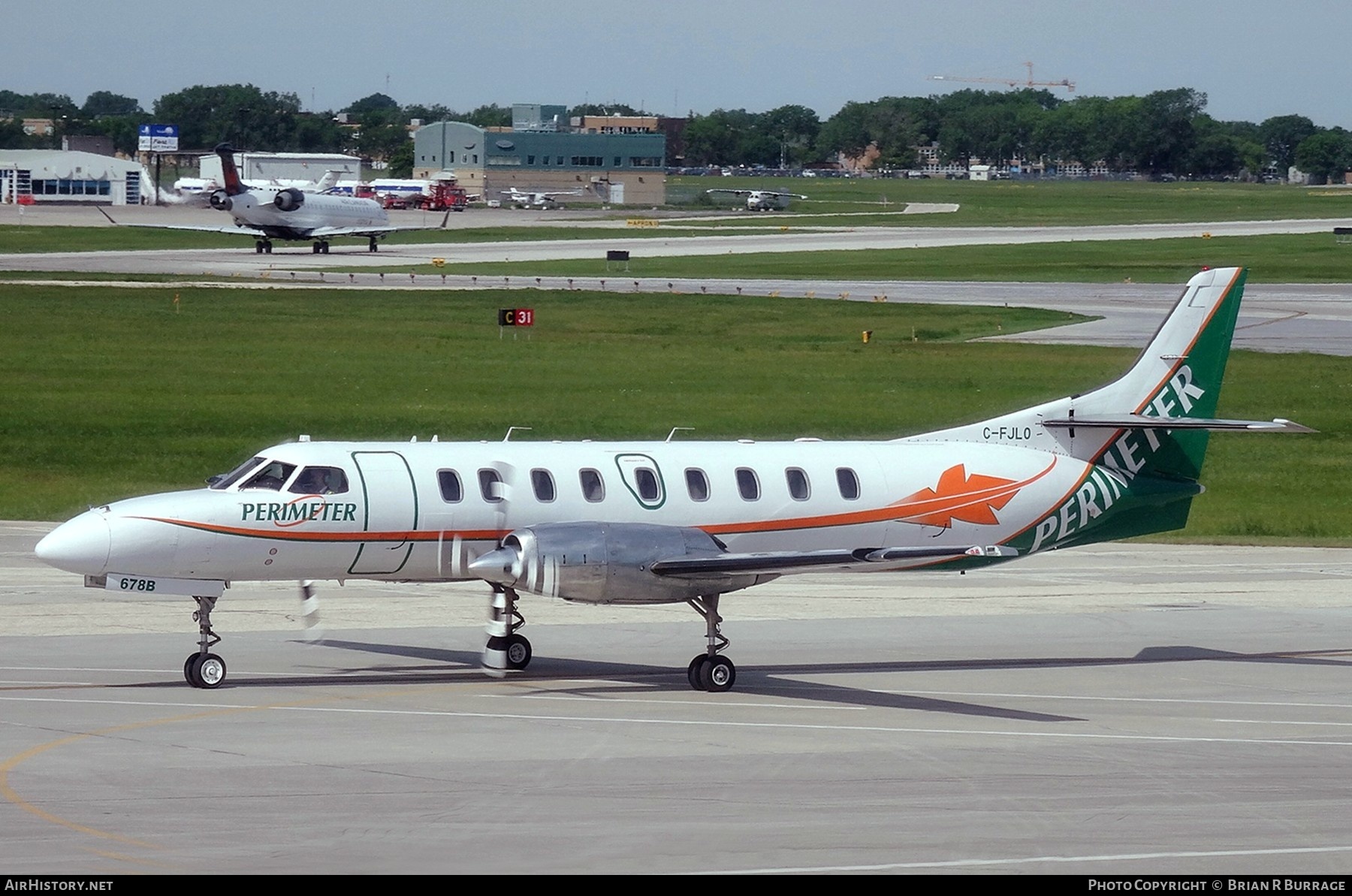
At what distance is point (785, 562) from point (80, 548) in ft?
25.4

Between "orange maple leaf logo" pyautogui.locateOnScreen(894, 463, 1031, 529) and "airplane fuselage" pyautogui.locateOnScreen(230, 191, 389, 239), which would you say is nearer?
"orange maple leaf logo" pyautogui.locateOnScreen(894, 463, 1031, 529)

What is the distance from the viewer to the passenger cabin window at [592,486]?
21.5 metres

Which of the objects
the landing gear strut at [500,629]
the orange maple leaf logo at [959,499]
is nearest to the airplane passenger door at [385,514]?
the landing gear strut at [500,629]

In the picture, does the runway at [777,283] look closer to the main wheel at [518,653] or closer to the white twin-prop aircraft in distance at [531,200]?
the main wheel at [518,653]

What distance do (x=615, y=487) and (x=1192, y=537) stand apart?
17.6 metres

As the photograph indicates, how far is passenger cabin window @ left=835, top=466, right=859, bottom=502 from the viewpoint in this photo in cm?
2273

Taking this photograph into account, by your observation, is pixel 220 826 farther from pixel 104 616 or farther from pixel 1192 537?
pixel 1192 537

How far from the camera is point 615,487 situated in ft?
70.9

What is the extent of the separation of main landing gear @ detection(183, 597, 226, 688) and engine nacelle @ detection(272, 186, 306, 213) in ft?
303

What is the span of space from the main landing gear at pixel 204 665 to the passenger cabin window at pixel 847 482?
7850mm

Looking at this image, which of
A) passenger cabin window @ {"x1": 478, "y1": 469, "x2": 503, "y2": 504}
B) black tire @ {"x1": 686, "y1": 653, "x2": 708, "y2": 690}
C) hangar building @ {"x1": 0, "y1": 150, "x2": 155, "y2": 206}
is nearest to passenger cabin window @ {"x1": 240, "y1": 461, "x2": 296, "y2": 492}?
passenger cabin window @ {"x1": 478, "y1": 469, "x2": 503, "y2": 504}

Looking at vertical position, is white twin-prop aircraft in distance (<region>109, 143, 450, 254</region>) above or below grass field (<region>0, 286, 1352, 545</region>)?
above

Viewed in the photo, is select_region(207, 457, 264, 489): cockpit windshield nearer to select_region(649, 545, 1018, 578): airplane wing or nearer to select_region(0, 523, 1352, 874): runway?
select_region(0, 523, 1352, 874): runway

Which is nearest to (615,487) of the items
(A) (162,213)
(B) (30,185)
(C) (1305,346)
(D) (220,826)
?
(D) (220,826)
